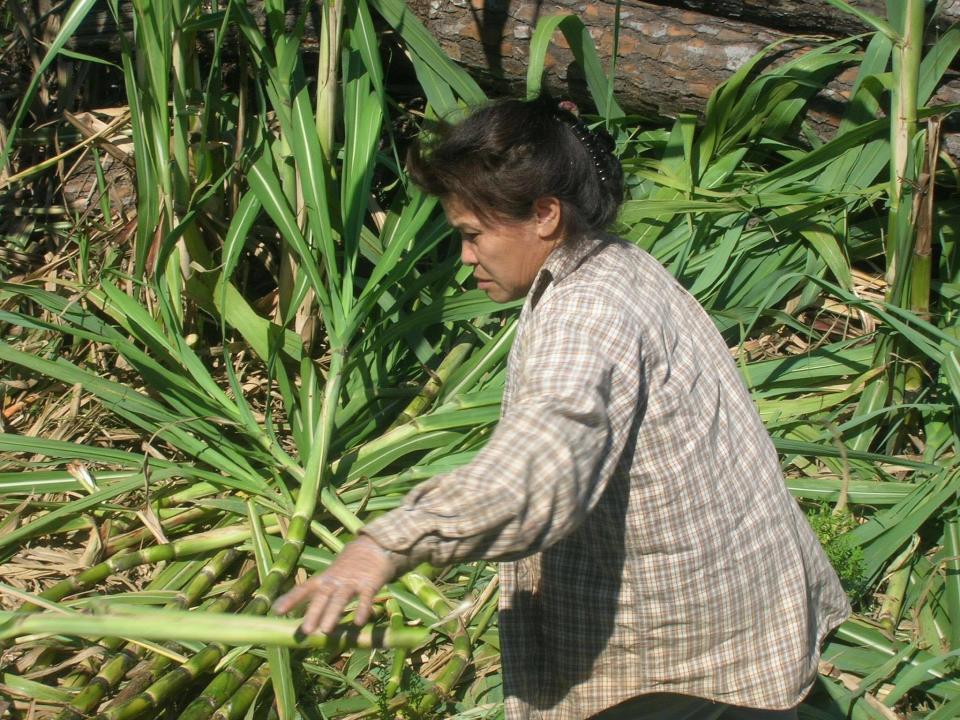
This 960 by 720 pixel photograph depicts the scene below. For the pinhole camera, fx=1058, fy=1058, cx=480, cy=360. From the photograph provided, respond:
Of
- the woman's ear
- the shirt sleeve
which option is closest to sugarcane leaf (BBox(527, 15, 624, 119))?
the woman's ear

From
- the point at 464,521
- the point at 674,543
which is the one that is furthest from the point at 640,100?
the point at 464,521

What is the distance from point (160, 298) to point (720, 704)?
5.51 feet

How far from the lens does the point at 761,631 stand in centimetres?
154

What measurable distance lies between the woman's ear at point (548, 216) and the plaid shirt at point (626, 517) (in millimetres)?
41

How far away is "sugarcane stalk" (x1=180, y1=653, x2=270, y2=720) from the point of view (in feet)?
6.75

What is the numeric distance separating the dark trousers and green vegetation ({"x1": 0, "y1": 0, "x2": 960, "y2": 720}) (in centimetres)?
61

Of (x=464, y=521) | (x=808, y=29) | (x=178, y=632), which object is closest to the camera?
(x=464, y=521)

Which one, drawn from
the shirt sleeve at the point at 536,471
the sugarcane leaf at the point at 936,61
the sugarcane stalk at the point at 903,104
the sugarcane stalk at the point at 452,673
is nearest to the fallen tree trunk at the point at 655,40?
the sugarcane leaf at the point at 936,61

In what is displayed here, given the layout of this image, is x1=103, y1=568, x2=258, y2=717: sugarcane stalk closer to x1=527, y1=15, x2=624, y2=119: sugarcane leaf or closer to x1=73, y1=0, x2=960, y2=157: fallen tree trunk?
x1=527, y1=15, x2=624, y2=119: sugarcane leaf

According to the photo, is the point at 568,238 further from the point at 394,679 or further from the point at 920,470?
the point at 920,470

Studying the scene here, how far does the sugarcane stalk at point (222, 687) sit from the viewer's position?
206cm

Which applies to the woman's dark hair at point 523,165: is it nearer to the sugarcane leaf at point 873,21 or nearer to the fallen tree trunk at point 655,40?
the sugarcane leaf at point 873,21

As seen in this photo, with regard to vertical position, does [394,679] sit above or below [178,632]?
below

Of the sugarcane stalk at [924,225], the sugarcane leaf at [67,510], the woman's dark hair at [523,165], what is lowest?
the sugarcane leaf at [67,510]
